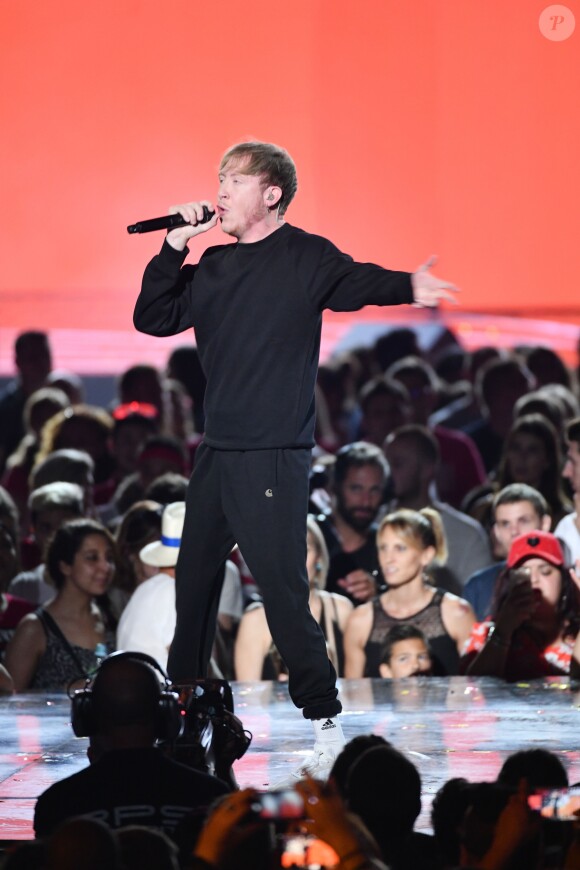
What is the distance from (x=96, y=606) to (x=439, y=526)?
4.27 ft

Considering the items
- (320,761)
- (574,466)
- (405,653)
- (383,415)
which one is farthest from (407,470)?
(320,761)

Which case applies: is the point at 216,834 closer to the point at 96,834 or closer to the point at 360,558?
the point at 96,834

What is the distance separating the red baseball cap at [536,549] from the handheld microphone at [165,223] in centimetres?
204

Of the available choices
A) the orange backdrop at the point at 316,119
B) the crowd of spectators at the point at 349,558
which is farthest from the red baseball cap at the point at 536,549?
the orange backdrop at the point at 316,119

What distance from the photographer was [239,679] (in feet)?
18.0

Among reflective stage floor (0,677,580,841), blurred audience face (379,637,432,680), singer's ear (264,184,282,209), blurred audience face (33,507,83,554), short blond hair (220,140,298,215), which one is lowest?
reflective stage floor (0,677,580,841)

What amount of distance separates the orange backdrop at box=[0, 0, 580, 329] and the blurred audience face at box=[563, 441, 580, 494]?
2.39 m

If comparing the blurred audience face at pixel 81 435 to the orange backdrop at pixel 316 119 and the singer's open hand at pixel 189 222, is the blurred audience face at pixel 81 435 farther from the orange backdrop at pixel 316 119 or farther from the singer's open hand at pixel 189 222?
the singer's open hand at pixel 189 222

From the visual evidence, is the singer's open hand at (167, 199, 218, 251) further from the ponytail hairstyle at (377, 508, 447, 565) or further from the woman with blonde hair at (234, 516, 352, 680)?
the ponytail hairstyle at (377, 508, 447, 565)

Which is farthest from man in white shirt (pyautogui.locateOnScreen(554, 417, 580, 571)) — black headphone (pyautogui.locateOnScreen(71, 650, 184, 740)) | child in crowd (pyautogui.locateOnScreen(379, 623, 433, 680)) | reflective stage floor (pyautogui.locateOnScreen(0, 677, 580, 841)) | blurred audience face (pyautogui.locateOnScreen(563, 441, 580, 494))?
black headphone (pyautogui.locateOnScreen(71, 650, 184, 740))

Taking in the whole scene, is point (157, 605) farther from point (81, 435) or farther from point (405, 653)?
point (81, 435)

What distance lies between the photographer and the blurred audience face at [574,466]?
6.08 metres

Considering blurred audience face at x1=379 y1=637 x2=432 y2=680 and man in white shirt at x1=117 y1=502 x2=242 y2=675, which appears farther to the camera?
blurred audience face at x1=379 y1=637 x2=432 y2=680

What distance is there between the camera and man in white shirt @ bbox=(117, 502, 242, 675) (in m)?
4.89
